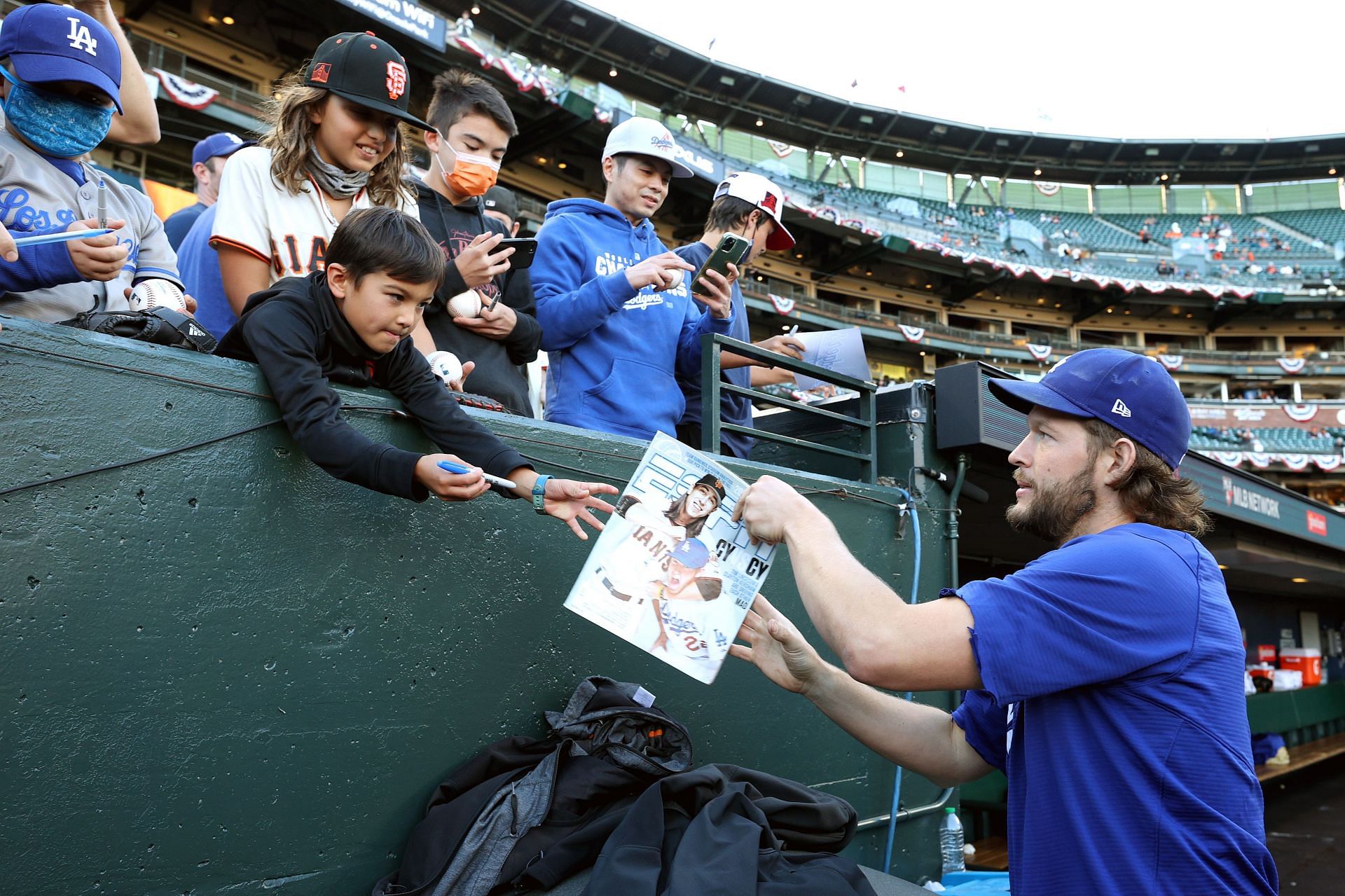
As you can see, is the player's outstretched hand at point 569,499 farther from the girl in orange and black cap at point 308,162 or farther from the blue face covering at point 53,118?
the blue face covering at point 53,118

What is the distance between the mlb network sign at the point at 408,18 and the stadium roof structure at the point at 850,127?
6.41m

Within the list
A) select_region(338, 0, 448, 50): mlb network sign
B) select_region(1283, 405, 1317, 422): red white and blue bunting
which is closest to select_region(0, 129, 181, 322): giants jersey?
select_region(338, 0, 448, 50): mlb network sign

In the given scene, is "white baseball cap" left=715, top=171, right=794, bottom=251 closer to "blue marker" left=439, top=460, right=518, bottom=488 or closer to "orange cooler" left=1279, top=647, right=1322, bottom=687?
"blue marker" left=439, top=460, right=518, bottom=488

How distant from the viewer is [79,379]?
71.5 inches

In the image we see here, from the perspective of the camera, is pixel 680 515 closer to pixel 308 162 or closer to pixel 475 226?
pixel 308 162

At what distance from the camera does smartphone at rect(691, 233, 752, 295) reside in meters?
3.25

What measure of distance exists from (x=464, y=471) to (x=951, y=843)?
3.34 meters

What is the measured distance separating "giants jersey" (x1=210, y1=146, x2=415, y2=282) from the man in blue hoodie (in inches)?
33.4

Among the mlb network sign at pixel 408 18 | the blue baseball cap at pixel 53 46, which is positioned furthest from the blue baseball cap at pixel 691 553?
the mlb network sign at pixel 408 18

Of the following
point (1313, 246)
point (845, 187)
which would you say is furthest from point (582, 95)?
point (1313, 246)

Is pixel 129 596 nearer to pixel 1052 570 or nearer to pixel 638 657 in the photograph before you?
pixel 638 657

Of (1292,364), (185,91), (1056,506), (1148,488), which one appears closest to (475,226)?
(1056,506)

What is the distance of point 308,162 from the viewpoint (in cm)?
248

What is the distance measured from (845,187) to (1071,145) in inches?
445
